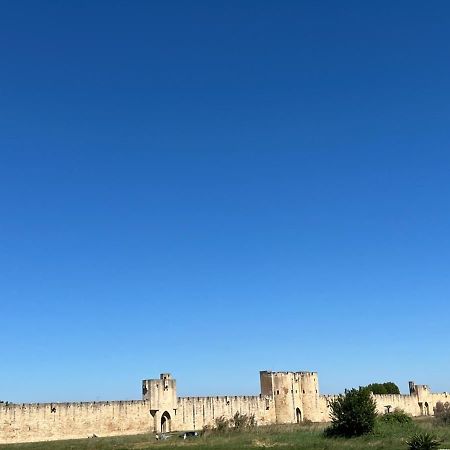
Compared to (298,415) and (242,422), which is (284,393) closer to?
(298,415)

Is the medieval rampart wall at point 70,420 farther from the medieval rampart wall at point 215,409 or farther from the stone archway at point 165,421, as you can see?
the medieval rampart wall at point 215,409

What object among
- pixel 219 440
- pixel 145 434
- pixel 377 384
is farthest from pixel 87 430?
pixel 377 384

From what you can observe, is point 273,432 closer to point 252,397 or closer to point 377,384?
point 252,397

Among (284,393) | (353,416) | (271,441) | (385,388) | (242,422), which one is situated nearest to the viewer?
(271,441)

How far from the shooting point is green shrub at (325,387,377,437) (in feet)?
112

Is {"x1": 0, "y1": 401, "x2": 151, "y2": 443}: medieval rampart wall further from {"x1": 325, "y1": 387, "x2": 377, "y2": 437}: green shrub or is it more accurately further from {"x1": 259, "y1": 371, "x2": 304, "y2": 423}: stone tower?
{"x1": 325, "y1": 387, "x2": 377, "y2": 437}: green shrub

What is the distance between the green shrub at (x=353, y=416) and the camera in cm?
3406

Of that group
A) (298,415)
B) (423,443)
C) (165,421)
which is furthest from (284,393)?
(423,443)

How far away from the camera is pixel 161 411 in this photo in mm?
44000

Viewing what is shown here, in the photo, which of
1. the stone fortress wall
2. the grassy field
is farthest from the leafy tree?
the grassy field

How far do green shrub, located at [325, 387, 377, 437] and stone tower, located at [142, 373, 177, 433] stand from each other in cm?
1345

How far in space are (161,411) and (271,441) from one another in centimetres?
1407

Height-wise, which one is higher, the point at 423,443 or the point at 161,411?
the point at 161,411

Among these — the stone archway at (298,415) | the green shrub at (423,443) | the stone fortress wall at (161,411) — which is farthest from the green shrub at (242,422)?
the green shrub at (423,443)
